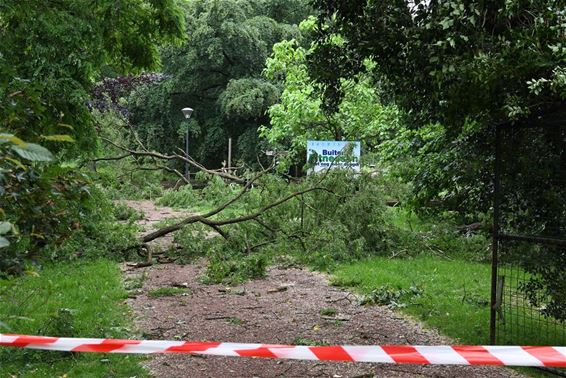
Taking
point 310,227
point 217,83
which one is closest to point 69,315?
point 310,227

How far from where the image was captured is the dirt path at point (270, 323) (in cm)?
477

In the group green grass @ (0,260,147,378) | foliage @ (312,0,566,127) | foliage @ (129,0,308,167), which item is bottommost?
green grass @ (0,260,147,378)

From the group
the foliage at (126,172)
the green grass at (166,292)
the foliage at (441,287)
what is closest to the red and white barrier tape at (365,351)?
the foliage at (441,287)

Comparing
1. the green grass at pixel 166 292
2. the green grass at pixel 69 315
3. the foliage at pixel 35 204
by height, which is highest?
the foliage at pixel 35 204

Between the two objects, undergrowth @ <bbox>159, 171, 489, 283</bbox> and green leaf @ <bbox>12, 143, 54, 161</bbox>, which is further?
undergrowth @ <bbox>159, 171, 489, 283</bbox>

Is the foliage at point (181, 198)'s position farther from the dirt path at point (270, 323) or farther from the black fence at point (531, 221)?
the black fence at point (531, 221)

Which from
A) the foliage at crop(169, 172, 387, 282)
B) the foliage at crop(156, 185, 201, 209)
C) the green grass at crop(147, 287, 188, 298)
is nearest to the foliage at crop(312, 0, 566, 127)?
the green grass at crop(147, 287, 188, 298)

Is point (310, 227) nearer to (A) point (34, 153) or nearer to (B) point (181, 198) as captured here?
(B) point (181, 198)

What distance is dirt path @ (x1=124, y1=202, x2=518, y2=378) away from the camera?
4766 mm

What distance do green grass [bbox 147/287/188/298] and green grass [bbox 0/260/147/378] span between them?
1.27ft

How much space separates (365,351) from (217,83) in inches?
1360

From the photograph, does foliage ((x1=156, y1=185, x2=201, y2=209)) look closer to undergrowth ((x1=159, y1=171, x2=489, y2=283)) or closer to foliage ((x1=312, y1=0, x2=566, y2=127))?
undergrowth ((x1=159, y1=171, x2=489, y2=283))

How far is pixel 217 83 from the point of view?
36.6 meters

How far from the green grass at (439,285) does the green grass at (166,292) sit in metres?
2.25
